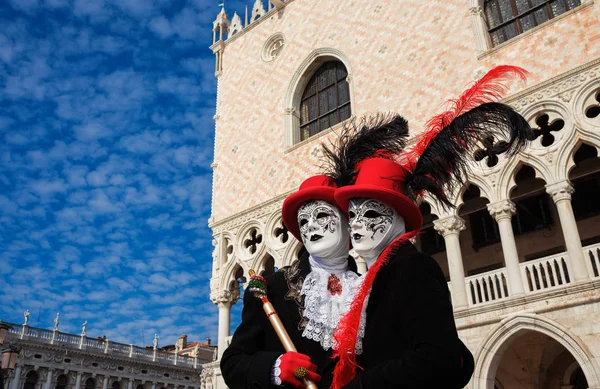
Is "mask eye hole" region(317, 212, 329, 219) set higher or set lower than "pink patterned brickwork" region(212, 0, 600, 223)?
lower

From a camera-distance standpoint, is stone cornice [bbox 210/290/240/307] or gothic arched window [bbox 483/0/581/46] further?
stone cornice [bbox 210/290/240/307]

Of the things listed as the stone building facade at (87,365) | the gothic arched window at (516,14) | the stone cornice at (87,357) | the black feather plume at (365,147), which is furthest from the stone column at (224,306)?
the stone cornice at (87,357)

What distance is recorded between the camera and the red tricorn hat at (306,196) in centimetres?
262

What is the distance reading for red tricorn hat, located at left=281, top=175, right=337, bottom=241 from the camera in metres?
2.62

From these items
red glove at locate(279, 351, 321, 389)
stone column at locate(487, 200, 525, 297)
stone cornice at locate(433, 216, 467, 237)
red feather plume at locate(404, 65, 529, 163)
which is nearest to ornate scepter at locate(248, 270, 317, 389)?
red glove at locate(279, 351, 321, 389)

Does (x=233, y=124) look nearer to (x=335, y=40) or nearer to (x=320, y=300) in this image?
(x=335, y=40)

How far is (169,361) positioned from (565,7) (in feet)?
89.6

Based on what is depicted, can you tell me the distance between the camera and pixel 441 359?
191 cm

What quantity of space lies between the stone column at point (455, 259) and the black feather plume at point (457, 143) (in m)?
5.38

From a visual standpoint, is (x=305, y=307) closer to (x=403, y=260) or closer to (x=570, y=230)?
(x=403, y=260)

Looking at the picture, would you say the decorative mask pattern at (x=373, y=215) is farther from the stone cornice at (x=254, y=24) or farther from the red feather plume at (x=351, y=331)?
the stone cornice at (x=254, y=24)

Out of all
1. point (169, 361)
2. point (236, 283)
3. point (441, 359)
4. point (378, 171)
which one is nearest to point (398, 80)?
point (236, 283)

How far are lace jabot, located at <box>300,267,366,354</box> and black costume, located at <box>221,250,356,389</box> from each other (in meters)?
0.04

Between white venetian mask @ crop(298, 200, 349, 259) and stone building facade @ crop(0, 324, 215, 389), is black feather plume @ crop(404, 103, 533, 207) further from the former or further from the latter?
stone building facade @ crop(0, 324, 215, 389)
